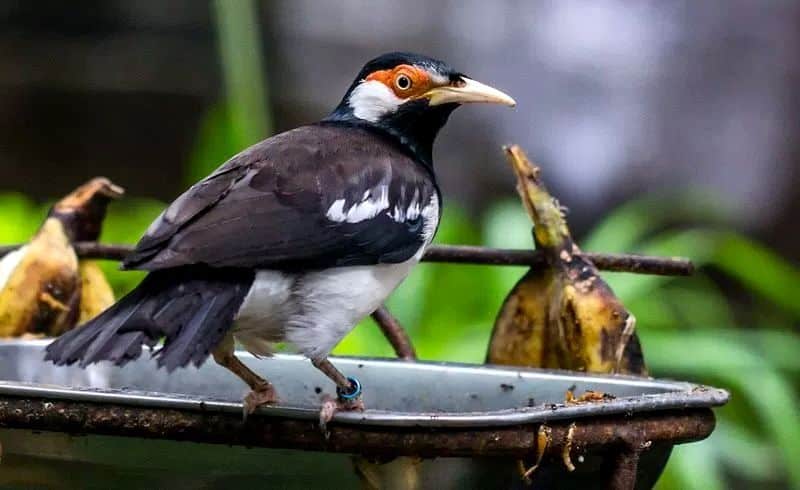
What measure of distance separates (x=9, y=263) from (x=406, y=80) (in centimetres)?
87

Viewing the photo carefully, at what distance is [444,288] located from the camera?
164 inches

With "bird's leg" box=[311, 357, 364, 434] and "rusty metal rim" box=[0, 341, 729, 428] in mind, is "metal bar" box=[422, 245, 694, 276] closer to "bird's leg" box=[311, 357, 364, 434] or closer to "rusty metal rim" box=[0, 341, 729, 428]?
"bird's leg" box=[311, 357, 364, 434]

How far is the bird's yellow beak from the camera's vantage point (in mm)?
2109

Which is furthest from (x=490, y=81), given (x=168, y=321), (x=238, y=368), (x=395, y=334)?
(x=168, y=321)

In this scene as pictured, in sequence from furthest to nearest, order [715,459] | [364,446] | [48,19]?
[48,19] < [715,459] < [364,446]

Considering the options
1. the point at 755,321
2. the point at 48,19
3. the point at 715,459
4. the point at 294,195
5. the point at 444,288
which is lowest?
the point at 755,321

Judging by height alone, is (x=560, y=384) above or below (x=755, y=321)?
above

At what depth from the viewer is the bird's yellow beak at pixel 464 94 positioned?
2109 millimetres

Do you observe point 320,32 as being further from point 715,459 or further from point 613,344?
point 613,344

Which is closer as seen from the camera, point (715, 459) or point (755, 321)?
point (715, 459)

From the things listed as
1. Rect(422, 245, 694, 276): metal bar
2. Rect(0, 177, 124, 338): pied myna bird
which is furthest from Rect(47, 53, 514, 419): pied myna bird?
Rect(0, 177, 124, 338): pied myna bird

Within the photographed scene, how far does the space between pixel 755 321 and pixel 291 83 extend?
2725 mm

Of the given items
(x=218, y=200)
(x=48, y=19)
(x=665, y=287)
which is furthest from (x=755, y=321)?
(x=218, y=200)

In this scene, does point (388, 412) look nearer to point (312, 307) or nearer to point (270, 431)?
point (270, 431)
